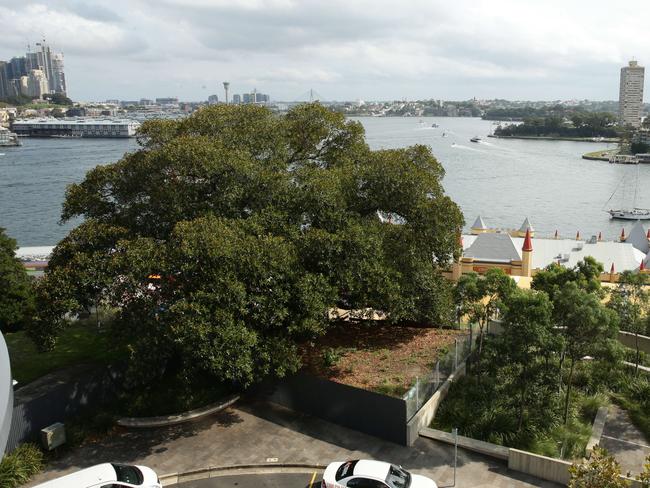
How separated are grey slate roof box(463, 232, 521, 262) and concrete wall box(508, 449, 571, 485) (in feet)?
68.8

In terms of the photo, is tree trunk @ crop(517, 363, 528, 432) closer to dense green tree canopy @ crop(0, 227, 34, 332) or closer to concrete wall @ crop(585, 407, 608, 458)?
concrete wall @ crop(585, 407, 608, 458)

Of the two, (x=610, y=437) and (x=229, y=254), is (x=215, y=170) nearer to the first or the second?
(x=229, y=254)

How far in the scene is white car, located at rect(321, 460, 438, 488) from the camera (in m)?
13.5

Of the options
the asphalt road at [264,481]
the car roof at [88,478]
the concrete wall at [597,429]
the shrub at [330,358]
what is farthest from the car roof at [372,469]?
the car roof at [88,478]

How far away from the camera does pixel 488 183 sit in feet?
345

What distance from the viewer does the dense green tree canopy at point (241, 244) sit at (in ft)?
53.7

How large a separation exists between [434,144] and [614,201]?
79.2 m

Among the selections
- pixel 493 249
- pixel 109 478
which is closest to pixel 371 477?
pixel 109 478

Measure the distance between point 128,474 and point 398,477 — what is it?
610cm

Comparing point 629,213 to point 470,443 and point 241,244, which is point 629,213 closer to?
point 470,443

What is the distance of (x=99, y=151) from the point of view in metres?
135

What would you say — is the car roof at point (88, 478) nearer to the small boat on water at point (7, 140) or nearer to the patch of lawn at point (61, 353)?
the patch of lawn at point (61, 353)

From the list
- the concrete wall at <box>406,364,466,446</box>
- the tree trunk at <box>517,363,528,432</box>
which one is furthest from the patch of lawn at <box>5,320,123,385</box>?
the tree trunk at <box>517,363,528,432</box>

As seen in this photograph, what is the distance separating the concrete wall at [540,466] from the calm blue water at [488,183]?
200ft
